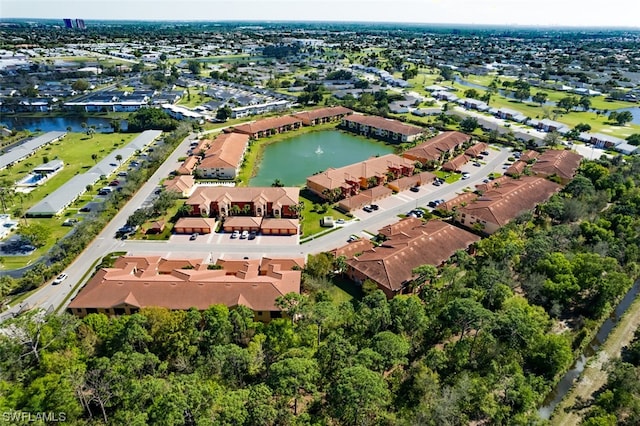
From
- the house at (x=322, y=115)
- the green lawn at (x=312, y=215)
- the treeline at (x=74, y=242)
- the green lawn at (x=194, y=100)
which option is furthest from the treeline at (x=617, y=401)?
the green lawn at (x=194, y=100)

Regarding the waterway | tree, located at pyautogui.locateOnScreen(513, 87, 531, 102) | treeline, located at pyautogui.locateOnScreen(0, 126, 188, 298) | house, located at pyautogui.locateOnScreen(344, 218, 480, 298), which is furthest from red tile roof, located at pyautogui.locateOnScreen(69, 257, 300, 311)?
tree, located at pyautogui.locateOnScreen(513, 87, 531, 102)

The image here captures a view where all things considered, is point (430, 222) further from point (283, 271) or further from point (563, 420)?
point (563, 420)

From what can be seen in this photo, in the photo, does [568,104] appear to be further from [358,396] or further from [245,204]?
[358,396]

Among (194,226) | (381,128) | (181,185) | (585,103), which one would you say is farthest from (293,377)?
(585,103)

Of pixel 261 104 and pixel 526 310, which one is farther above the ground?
pixel 261 104

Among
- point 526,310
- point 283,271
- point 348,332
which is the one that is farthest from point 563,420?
point 283,271

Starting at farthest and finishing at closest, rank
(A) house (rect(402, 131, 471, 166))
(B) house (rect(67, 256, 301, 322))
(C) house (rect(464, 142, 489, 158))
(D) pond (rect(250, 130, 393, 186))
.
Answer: (C) house (rect(464, 142, 489, 158)), (A) house (rect(402, 131, 471, 166)), (D) pond (rect(250, 130, 393, 186)), (B) house (rect(67, 256, 301, 322))

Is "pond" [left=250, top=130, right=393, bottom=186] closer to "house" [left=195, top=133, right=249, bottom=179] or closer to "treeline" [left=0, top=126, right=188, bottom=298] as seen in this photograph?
"house" [left=195, top=133, right=249, bottom=179]
